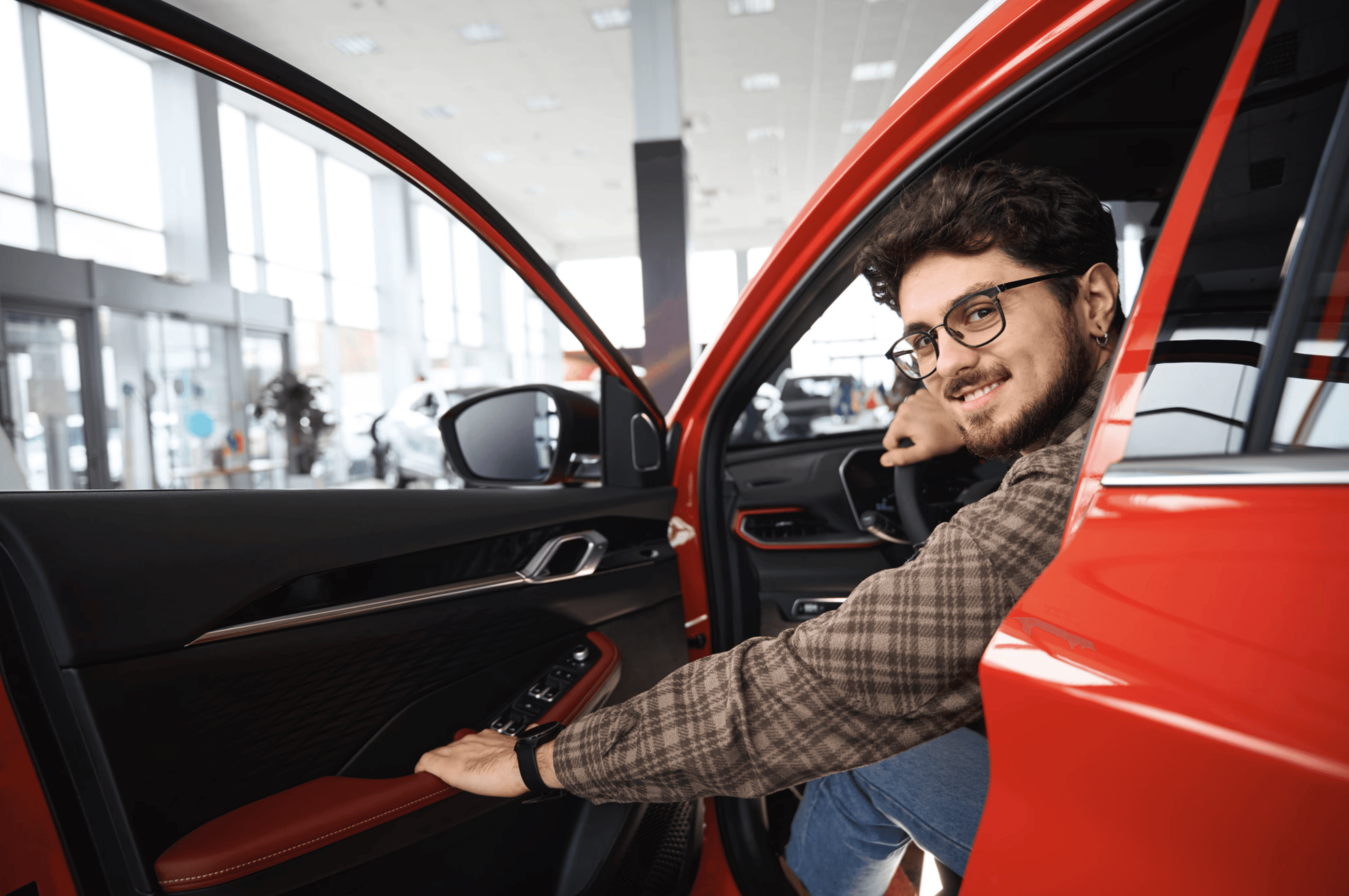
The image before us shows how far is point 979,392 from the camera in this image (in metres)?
0.97

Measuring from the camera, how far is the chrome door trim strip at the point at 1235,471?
474 millimetres

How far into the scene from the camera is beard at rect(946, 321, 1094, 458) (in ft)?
3.03

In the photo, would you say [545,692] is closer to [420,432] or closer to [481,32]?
[420,432]

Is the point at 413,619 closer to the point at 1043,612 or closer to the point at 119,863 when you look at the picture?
the point at 119,863

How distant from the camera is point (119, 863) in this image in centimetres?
76

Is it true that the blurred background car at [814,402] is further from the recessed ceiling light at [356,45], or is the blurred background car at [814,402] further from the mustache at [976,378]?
the mustache at [976,378]

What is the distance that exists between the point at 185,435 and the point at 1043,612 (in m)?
10.8

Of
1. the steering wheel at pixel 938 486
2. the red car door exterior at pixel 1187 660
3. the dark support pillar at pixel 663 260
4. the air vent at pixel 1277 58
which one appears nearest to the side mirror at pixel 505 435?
the steering wheel at pixel 938 486

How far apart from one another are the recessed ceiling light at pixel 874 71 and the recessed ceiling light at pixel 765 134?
2053mm

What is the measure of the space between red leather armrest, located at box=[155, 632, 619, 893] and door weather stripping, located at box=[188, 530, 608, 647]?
198 millimetres

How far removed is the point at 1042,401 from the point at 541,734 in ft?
2.47

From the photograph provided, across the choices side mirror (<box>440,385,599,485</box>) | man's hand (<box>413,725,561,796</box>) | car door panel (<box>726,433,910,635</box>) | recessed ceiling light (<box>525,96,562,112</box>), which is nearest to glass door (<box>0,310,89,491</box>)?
recessed ceiling light (<box>525,96,562,112</box>)

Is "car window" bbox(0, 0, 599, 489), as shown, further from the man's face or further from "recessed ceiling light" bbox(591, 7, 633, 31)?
the man's face

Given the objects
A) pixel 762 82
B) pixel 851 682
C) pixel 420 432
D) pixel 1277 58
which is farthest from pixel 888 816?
pixel 762 82
